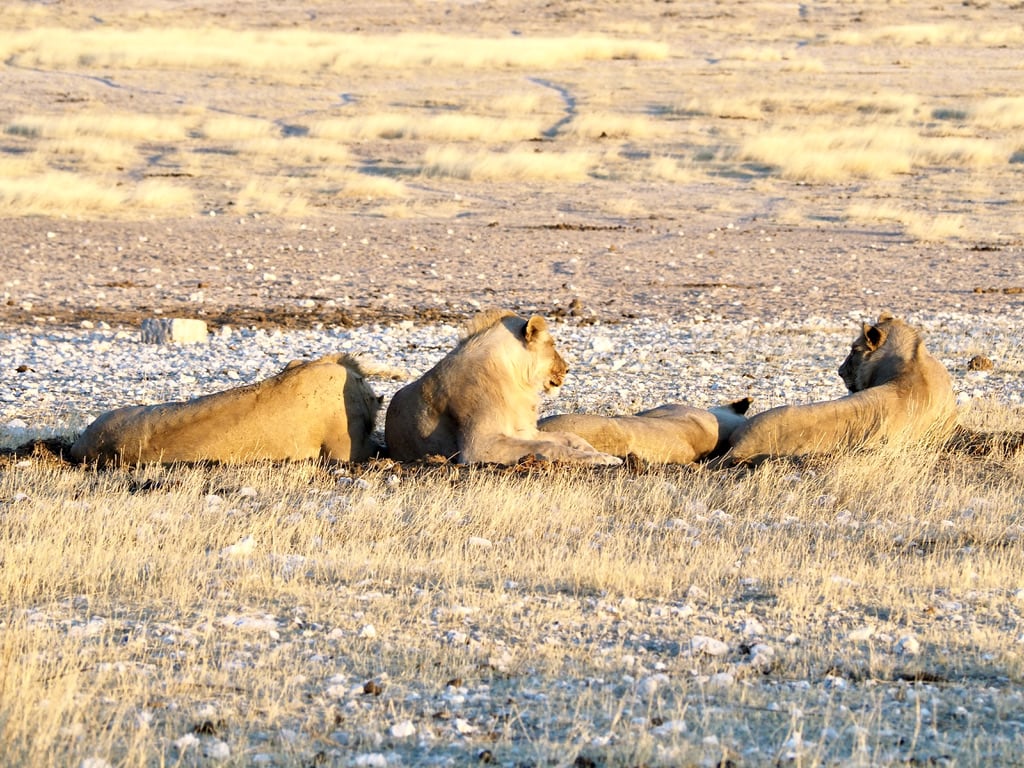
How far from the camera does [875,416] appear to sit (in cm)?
945

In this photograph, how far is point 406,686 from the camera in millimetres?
5039

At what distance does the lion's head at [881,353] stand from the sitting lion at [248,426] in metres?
3.30

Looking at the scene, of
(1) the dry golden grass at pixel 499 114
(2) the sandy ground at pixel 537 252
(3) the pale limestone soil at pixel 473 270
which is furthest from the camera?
(1) the dry golden grass at pixel 499 114

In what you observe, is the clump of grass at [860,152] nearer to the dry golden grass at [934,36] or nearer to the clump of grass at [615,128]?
the clump of grass at [615,128]

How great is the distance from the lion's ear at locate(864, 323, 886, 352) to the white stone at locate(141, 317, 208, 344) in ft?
22.7

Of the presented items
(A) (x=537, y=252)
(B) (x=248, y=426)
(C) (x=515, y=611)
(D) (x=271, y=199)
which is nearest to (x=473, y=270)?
(A) (x=537, y=252)

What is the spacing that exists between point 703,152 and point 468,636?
85.5 feet

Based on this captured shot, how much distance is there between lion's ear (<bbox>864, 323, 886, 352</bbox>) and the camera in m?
10.1

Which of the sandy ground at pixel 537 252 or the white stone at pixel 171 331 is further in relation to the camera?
the sandy ground at pixel 537 252

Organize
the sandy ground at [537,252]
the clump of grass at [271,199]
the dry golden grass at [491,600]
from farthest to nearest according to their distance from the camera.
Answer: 1. the clump of grass at [271,199]
2. the sandy ground at [537,252]
3. the dry golden grass at [491,600]

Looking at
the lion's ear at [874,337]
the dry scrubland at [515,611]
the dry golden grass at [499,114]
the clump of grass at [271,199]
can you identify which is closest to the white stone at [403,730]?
the dry scrubland at [515,611]

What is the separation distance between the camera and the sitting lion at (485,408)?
9.05m

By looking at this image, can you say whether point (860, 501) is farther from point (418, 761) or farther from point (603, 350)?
point (603, 350)

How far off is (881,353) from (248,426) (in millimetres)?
4058
